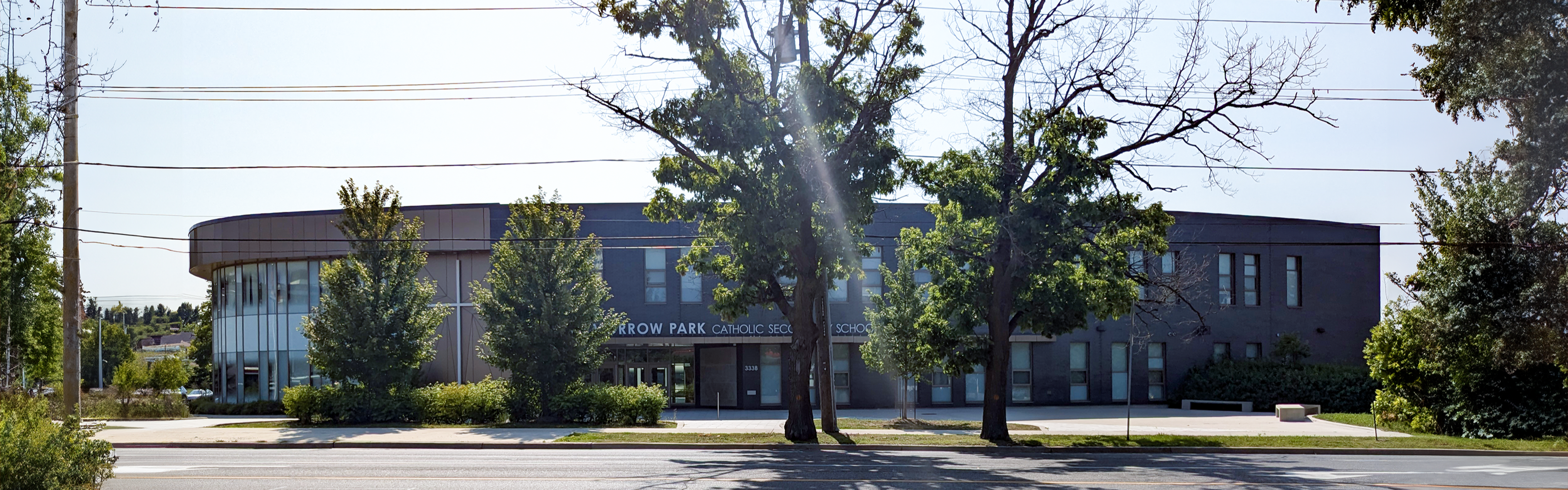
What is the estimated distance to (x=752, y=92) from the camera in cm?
2041

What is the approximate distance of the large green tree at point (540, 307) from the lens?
27781 mm

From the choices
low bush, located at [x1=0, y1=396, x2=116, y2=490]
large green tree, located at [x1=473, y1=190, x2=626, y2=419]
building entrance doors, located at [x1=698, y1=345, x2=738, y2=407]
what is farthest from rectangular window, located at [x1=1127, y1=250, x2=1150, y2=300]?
low bush, located at [x1=0, y1=396, x2=116, y2=490]

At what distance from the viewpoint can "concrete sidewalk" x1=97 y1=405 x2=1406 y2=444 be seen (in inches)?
862

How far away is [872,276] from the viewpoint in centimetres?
3641

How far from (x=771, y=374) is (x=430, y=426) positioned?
43.1 feet

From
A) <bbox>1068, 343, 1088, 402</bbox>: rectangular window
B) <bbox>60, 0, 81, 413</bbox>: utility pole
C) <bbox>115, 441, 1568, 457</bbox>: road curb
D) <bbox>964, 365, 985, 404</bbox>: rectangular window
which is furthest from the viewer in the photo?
<bbox>1068, 343, 1088, 402</bbox>: rectangular window

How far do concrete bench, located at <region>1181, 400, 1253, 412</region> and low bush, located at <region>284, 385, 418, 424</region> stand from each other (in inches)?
1027

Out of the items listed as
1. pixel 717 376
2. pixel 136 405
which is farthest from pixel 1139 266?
pixel 136 405

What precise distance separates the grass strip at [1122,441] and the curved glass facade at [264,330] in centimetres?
1980

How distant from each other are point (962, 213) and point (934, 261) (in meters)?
1.21

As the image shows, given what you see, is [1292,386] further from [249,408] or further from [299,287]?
[249,408]

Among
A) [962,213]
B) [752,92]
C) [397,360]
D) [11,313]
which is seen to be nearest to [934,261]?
[962,213]

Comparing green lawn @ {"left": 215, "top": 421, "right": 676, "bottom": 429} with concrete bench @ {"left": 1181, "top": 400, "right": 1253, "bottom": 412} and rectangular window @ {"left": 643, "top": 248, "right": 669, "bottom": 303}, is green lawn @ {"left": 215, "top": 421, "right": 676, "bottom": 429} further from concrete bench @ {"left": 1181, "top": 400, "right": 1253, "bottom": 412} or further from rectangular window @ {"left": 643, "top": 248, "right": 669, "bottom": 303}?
concrete bench @ {"left": 1181, "top": 400, "right": 1253, "bottom": 412}

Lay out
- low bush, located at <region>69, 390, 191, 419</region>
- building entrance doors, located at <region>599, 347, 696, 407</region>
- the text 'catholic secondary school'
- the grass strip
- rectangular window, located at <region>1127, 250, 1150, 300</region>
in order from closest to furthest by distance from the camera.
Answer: the grass strip, rectangular window, located at <region>1127, 250, 1150, 300</region>, low bush, located at <region>69, 390, 191, 419</region>, the text 'catholic secondary school', building entrance doors, located at <region>599, 347, 696, 407</region>
